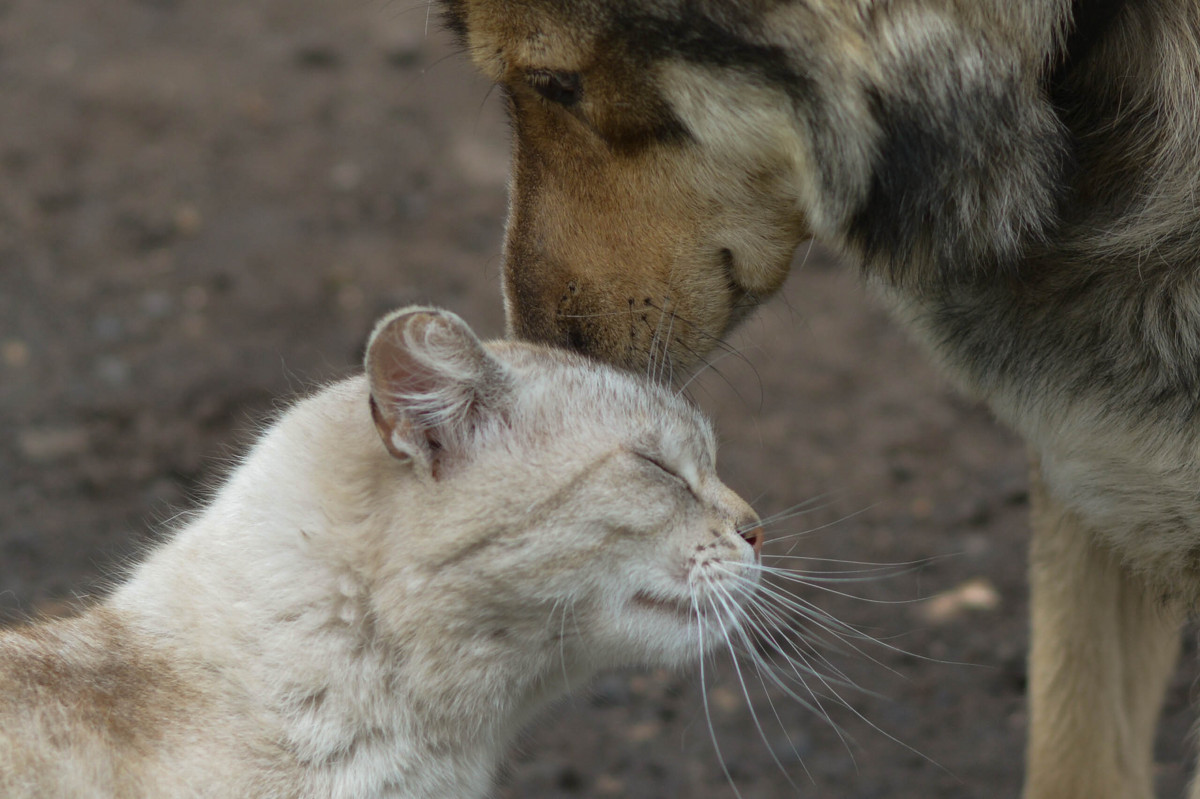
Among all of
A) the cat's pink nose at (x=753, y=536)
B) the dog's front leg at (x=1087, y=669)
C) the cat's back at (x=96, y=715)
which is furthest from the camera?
the dog's front leg at (x=1087, y=669)

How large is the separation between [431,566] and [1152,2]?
1617 mm

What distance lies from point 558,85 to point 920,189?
70cm

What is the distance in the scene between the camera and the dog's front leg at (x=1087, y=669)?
3.42 m

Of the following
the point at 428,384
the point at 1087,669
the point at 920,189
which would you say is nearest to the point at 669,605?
the point at 428,384

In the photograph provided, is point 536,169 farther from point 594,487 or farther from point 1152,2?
point 1152,2

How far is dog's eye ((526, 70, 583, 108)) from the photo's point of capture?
8.48 feet

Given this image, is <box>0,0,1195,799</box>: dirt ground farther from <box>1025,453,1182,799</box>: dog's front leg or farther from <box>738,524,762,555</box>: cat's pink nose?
<box>738,524,762,555</box>: cat's pink nose

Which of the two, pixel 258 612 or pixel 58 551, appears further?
pixel 58 551

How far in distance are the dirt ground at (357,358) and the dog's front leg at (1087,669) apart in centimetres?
38

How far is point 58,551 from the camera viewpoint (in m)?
4.48

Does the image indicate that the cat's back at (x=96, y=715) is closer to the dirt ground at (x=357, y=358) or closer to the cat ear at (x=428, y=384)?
the cat ear at (x=428, y=384)

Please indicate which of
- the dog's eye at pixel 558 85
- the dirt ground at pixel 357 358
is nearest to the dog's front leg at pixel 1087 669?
the dirt ground at pixel 357 358

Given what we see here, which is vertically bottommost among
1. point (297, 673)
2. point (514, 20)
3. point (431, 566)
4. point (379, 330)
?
point (297, 673)

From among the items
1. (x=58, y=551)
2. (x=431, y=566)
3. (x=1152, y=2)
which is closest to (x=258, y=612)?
(x=431, y=566)
